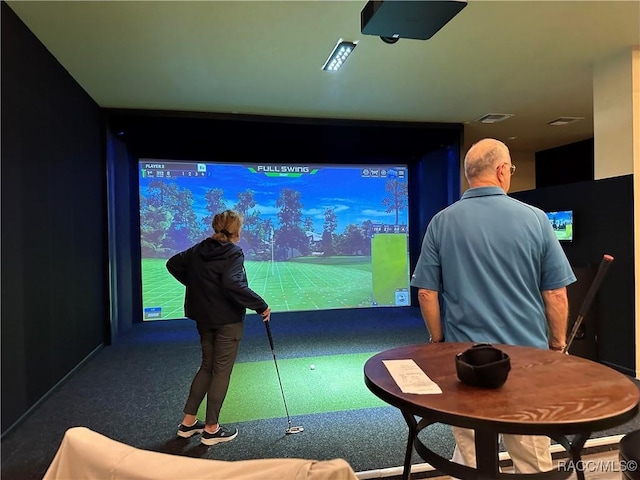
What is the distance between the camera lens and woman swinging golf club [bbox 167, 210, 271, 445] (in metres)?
2.55

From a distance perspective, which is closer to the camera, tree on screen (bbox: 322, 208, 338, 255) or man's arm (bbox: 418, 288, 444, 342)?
man's arm (bbox: 418, 288, 444, 342)

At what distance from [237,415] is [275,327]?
2.79 meters

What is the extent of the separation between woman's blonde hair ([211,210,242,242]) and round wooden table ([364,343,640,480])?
159 cm

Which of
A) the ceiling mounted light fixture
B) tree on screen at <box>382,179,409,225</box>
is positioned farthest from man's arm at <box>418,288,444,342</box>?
tree on screen at <box>382,179,409,225</box>

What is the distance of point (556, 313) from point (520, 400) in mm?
724

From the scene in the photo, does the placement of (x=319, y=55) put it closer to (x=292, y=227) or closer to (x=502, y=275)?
(x=502, y=275)

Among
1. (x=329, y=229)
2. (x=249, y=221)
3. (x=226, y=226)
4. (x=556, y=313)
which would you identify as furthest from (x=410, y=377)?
(x=329, y=229)

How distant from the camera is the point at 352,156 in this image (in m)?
6.50

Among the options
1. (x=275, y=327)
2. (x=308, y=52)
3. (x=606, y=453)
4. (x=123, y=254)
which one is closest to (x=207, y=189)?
(x=123, y=254)

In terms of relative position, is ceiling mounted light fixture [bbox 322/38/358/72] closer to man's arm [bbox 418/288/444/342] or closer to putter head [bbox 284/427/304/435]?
man's arm [bbox 418/288/444/342]

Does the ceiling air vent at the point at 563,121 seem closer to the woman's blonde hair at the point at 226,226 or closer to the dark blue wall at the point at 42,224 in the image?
the woman's blonde hair at the point at 226,226

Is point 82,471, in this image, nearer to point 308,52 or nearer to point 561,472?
point 561,472

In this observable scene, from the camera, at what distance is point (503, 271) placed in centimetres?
154

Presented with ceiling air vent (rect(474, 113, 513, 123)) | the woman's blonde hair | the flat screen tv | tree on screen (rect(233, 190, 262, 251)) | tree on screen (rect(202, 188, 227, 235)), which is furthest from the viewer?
tree on screen (rect(233, 190, 262, 251))
